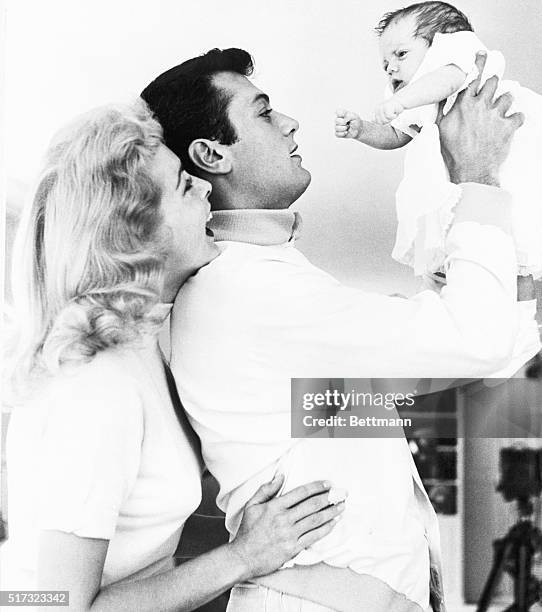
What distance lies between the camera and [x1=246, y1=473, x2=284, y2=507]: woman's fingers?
1380 mm

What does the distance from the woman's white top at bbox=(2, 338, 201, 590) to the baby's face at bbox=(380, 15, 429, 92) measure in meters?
0.65

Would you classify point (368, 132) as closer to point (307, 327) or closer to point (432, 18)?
point (432, 18)

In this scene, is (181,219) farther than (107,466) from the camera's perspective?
Yes

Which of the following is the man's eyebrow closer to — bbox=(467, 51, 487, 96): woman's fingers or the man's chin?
the man's chin

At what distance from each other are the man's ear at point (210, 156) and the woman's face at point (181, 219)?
0.10 feet

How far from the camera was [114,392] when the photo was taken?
1.33m

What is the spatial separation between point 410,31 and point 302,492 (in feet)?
2.79

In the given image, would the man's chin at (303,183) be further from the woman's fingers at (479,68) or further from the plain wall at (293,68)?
the woman's fingers at (479,68)

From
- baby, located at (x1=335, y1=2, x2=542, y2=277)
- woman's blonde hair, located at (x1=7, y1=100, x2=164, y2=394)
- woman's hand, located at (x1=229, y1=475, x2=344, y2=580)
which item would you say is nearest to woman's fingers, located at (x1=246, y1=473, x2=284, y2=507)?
woman's hand, located at (x1=229, y1=475, x2=344, y2=580)

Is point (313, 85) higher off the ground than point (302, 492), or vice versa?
point (313, 85)

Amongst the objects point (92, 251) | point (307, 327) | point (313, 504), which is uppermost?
point (92, 251)

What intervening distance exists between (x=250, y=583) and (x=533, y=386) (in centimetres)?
61

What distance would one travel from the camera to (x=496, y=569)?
56.2 inches

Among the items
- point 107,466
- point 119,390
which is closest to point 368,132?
point 119,390
